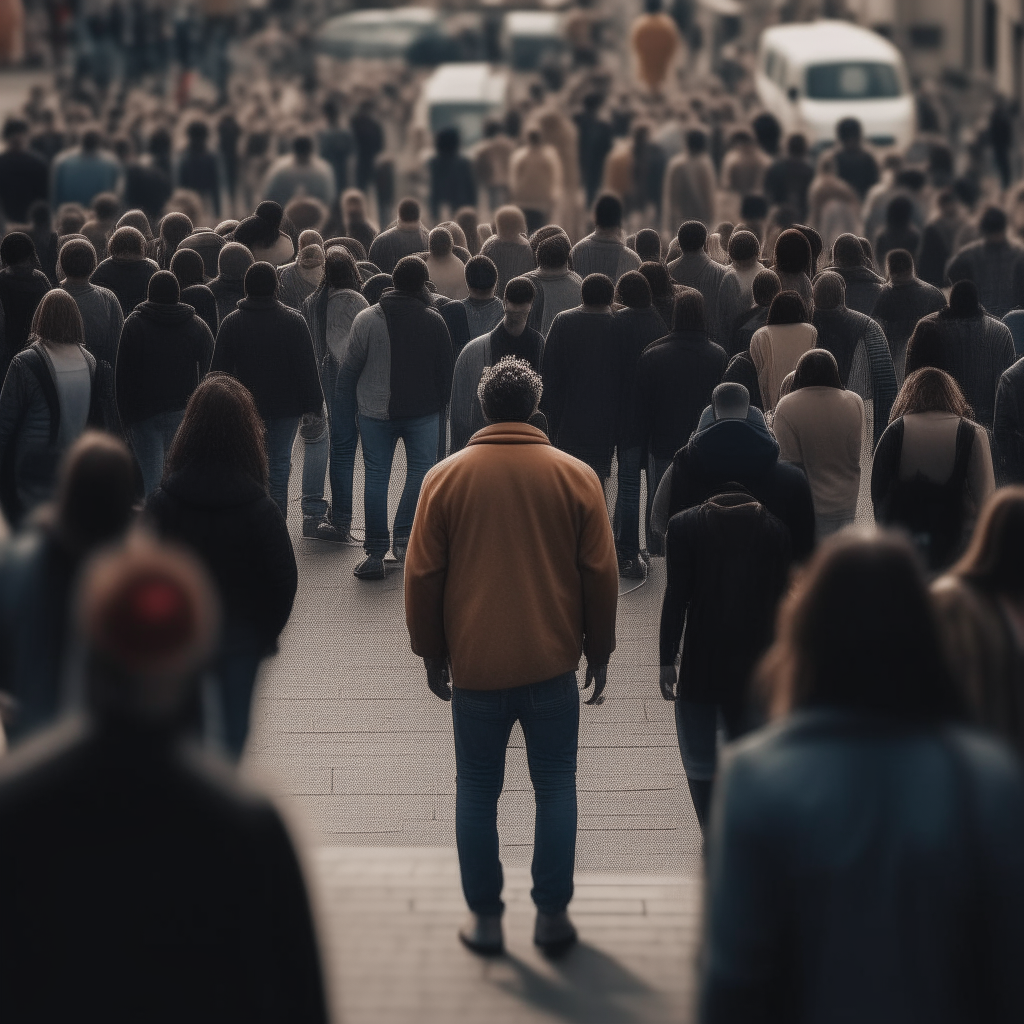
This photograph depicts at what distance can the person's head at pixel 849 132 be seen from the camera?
1981cm

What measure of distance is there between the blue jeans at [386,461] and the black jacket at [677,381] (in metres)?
1.20

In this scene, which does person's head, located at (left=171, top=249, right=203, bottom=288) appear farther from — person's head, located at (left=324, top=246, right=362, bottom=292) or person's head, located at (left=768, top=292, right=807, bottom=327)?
person's head, located at (left=768, top=292, right=807, bottom=327)

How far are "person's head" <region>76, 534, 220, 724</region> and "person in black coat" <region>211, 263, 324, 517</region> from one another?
7.44 meters

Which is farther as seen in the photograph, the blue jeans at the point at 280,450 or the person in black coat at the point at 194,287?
the person in black coat at the point at 194,287

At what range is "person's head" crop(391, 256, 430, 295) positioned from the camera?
10477 millimetres

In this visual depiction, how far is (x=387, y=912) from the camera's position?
6207 millimetres

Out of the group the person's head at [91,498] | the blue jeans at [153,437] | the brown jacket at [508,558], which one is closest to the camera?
the person's head at [91,498]

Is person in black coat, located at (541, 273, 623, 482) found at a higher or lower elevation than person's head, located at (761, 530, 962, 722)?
lower

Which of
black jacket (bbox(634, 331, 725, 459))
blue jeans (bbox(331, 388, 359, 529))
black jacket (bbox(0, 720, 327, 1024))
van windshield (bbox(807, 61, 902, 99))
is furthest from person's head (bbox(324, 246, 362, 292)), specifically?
van windshield (bbox(807, 61, 902, 99))

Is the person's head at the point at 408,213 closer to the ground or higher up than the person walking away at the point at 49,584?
higher up

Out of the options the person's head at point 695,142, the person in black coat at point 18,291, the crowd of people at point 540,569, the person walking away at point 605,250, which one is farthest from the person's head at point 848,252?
the person's head at point 695,142

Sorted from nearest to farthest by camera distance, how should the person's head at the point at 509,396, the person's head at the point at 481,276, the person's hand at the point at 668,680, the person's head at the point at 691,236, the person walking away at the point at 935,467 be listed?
1. the person's head at the point at 509,396
2. the person's hand at the point at 668,680
3. the person walking away at the point at 935,467
4. the person's head at the point at 481,276
5. the person's head at the point at 691,236

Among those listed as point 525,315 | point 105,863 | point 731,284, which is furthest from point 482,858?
point 731,284

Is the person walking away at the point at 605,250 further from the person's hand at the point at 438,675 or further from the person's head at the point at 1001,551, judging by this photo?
the person's head at the point at 1001,551
